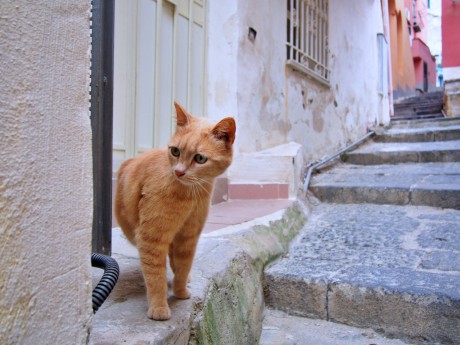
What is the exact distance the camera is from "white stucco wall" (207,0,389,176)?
370cm

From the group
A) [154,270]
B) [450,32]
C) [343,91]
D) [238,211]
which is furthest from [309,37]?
[450,32]

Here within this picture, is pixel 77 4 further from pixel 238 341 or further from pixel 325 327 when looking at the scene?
pixel 325 327

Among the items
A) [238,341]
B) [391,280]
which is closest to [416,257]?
[391,280]

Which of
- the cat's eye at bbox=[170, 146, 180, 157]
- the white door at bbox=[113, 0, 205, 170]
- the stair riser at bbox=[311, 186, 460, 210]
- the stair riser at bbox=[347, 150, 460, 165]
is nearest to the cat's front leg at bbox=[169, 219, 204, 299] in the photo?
the cat's eye at bbox=[170, 146, 180, 157]

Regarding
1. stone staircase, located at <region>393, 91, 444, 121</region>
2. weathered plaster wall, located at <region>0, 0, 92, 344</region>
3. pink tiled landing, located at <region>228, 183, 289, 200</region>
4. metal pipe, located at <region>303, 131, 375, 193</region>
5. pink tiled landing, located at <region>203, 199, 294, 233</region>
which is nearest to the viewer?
weathered plaster wall, located at <region>0, 0, 92, 344</region>

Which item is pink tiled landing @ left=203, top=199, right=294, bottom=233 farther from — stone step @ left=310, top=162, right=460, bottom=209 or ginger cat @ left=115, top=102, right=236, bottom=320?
ginger cat @ left=115, top=102, right=236, bottom=320

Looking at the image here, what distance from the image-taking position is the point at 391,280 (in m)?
2.07

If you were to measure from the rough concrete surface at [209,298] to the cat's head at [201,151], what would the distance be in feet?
1.53

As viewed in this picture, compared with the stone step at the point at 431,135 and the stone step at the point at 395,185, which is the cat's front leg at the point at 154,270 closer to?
the stone step at the point at 395,185

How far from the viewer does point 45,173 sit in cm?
78

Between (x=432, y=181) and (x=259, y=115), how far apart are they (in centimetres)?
188

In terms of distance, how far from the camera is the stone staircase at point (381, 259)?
1.91m

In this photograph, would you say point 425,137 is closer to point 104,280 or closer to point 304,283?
point 304,283

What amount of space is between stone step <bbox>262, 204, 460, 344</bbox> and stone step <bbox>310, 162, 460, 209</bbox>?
0.58 metres
